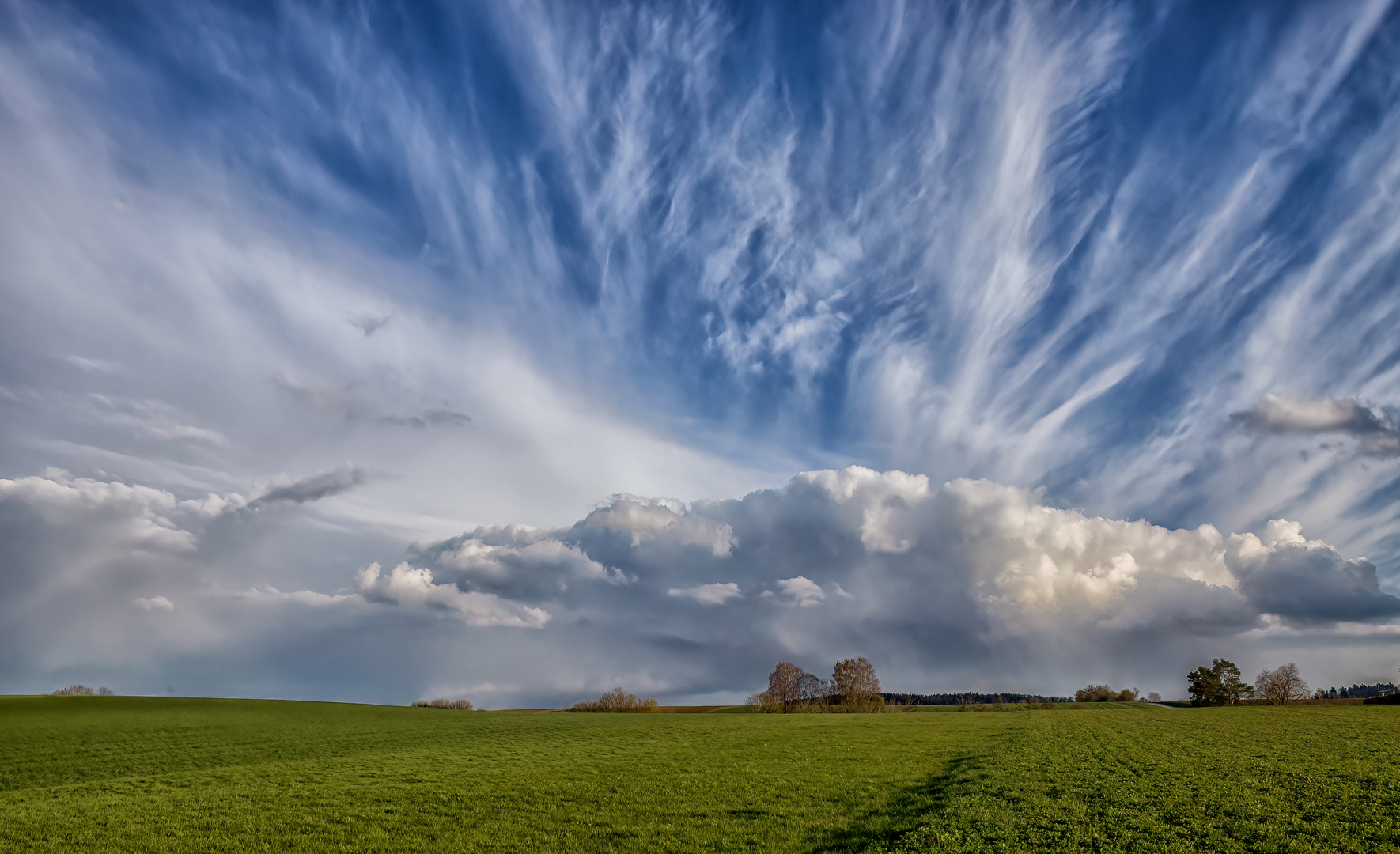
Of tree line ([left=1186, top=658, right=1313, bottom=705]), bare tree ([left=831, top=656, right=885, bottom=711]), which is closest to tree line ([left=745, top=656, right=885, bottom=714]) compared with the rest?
bare tree ([left=831, top=656, right=885, bottom=711])

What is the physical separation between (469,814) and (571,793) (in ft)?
18.7

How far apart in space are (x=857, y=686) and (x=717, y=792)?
12893 centimetres

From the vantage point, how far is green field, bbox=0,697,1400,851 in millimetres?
21422

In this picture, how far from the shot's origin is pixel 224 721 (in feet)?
237

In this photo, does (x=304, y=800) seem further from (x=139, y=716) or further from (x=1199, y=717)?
(x=1199, y=717)

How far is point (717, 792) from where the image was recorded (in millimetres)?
30047

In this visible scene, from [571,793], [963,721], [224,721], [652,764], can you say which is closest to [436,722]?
[224,721]

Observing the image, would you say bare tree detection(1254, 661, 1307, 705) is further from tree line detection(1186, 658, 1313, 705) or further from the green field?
the green field

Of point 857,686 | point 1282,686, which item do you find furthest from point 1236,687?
point 857,686

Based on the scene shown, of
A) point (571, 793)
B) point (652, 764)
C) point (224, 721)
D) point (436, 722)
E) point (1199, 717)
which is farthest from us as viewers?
point (436, 722)

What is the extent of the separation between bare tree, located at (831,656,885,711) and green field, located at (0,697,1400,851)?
293 ft

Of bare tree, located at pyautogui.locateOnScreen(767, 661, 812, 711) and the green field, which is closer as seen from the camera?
the green field

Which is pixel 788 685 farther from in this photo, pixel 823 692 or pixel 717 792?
pixel 717 792

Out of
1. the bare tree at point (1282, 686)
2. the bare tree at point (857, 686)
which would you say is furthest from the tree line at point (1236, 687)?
the bare tree at point (857, 686)
